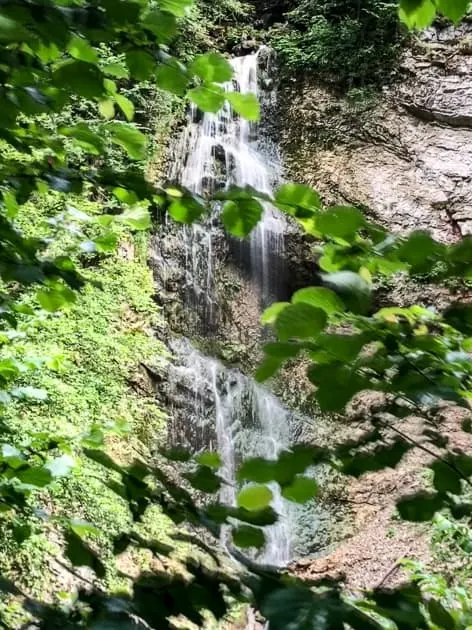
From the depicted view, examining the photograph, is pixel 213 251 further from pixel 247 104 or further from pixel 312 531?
pixel 247 104

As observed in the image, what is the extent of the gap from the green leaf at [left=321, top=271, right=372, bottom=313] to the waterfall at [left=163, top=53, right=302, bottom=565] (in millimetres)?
4466

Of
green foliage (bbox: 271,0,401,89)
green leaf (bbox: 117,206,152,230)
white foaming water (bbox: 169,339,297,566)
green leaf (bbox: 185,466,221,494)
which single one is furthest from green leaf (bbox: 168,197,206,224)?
green foliage (bbox: 271,0,401,89)

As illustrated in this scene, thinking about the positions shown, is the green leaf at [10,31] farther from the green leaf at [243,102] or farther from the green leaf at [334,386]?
the green leaf at [334,386]

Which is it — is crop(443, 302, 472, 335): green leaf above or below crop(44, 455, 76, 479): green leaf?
above

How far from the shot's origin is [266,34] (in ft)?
27.1

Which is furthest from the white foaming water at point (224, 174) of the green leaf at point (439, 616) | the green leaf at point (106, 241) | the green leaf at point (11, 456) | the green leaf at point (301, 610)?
the green leaf at point (301, 610)

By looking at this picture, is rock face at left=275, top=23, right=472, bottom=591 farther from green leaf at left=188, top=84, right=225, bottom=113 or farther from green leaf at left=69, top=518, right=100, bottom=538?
green leaf at left=69, top=518, right=100, bottom=538

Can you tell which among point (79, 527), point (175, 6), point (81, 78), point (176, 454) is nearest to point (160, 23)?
point (175, 6)

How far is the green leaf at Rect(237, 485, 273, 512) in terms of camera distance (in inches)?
24.8

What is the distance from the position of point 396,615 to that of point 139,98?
749 cm

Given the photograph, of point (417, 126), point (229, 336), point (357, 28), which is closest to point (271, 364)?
point (229, 336)

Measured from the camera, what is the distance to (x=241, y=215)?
91cm

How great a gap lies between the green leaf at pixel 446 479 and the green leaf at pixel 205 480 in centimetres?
24

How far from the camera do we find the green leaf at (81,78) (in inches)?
31.7
